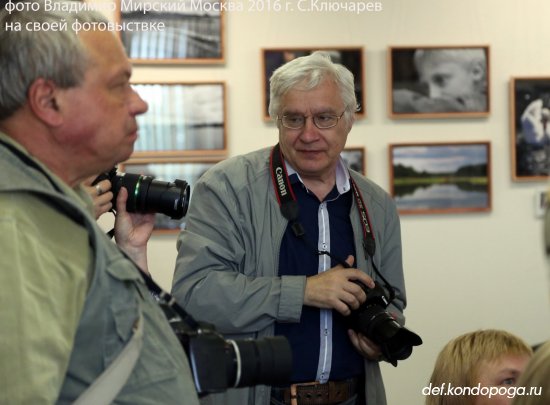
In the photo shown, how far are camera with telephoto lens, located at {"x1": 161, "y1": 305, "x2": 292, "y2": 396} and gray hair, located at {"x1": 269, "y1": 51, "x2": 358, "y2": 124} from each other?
→ 119 cm

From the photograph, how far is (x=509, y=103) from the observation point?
14.7ft

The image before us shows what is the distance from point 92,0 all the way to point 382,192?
2.19m

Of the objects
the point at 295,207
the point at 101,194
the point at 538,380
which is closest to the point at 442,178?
the point at 295,207

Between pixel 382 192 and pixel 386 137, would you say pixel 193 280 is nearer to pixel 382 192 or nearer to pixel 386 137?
pixel 382 192

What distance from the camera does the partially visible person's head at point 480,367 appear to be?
88.4 inches

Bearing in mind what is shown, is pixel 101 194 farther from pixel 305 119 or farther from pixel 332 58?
pixel 332 58

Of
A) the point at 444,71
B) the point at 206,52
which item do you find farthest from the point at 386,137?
the point at 206,52

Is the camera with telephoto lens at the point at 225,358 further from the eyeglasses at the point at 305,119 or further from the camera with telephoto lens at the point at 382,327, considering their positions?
the eyeglasses at the point at 305,119

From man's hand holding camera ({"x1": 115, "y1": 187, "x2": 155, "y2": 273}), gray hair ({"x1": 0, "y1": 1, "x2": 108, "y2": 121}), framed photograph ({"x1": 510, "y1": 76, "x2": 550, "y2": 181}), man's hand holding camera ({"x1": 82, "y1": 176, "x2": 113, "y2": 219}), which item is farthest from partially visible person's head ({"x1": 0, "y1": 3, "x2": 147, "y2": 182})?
framed photograph ({"x1": 510, "y1": 76, "x2": 550, "y2": 181})

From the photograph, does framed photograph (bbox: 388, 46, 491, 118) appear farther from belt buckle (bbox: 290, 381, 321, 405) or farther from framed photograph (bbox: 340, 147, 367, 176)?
belt buckle (bbox: 290, 381, 321, 405)

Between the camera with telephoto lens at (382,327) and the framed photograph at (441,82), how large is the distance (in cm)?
215

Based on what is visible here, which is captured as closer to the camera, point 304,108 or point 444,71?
point 304,108

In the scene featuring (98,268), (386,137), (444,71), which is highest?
(444,71)

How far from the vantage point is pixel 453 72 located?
14.6 ft
